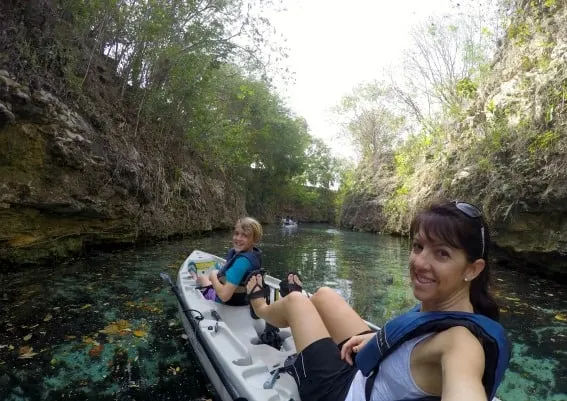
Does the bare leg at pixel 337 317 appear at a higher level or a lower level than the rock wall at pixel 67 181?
lower

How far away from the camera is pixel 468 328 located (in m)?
1.19

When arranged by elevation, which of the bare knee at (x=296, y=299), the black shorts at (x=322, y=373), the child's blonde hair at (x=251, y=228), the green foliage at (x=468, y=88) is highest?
the green foliage at (x=468, y=88)

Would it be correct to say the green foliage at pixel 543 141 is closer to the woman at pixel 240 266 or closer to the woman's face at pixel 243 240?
the woman at pixel 240 266

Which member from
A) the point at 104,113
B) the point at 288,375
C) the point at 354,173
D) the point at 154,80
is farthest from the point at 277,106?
the point at 288,375

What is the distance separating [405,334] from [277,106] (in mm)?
25027

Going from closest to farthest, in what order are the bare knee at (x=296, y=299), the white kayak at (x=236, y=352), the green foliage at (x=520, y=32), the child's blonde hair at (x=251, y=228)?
the white kayak at (x=236, y=352)
the bare knee at (x=296, y=299)
the child's blonde hair at (x=251, y=228)
the green foliage at (x=520, y=32)

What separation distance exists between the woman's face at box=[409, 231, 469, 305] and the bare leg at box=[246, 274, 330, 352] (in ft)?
2.89

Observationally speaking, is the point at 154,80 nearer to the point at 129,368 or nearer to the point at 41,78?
the point at 41,78

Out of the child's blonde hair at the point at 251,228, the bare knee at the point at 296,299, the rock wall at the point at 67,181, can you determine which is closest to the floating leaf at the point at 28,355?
the child's blonde hair at the point at 251,228

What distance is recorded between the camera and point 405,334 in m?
1.33

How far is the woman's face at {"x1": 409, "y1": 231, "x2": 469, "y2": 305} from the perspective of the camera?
52.9 inches

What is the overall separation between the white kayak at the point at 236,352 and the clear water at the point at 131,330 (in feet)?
0.97

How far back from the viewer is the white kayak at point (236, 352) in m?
2.21

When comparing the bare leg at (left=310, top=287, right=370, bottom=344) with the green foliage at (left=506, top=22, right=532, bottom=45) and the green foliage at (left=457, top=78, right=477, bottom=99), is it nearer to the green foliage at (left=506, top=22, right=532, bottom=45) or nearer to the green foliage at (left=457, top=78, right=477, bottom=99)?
the green foliage at (left=506, top=22, right=532, bottom=45)
